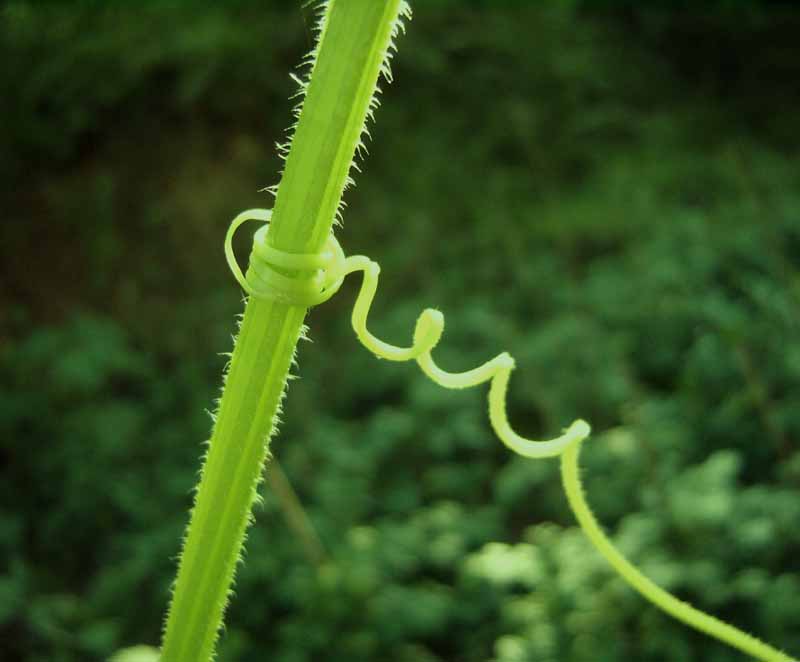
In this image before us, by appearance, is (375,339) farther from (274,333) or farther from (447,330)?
(447,330)

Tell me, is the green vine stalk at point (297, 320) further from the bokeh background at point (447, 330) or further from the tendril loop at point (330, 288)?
the bokeh background at point (447, 330)

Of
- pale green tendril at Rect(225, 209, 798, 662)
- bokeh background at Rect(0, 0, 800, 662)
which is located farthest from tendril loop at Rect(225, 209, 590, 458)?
bokeh background at Rect(0, 0, 800, 662)

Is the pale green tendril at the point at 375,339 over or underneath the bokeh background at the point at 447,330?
underneath

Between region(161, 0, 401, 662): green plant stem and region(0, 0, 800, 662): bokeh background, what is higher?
region(0, 0, 800, 662): bokeh background

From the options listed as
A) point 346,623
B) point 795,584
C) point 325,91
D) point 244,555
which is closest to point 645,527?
point 795,584

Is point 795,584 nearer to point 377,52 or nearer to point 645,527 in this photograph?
point 645,527

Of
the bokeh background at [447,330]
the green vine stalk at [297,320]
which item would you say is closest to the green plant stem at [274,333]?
the green vine stalk at [297,320]

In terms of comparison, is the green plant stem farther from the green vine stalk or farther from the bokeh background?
the bokeh background
